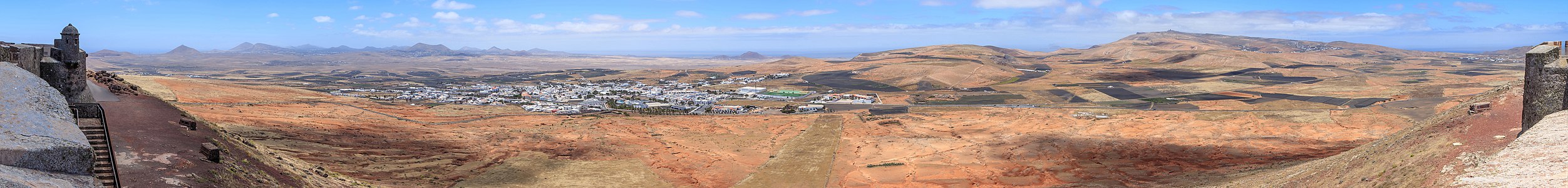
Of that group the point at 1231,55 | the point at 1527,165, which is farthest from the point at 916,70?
the point at 1527,165

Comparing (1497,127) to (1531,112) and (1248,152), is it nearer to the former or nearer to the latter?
(1531,112)

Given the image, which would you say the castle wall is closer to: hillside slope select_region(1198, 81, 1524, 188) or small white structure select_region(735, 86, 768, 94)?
hillside slope select_region(1198, 81, 1524, 188)

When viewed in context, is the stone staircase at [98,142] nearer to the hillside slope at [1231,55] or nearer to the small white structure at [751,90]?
the small white structure at [751,90]

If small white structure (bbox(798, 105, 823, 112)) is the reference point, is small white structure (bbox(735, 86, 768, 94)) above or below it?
above

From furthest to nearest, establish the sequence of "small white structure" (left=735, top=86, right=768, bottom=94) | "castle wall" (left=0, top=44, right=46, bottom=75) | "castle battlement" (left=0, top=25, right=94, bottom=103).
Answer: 1. "small white structure" (left=735, top=86, right=768, bottom=94)
2. "castle battlement" (left=0, top=25, right=94, bottom=103)
3. "castle wall" (left=0, top=44, right=46, bottom=75)

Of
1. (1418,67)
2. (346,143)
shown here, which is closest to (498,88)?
(346,143)

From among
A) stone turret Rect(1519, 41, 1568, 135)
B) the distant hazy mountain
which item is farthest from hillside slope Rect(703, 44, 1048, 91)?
the distant hazy mountain

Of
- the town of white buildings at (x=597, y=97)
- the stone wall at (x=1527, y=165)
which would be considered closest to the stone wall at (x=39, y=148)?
the stone wall at (x=1527, y=165)
